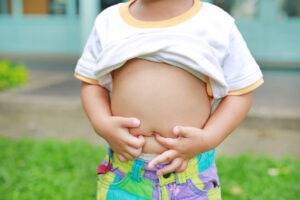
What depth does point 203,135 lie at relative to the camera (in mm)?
1664

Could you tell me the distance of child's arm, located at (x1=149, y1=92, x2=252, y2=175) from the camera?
1649 millimetres

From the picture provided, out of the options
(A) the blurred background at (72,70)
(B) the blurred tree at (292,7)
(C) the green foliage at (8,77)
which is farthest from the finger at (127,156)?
(B) the blurred tree at (292,7)

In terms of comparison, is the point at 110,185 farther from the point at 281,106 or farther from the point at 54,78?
the point at 54,78

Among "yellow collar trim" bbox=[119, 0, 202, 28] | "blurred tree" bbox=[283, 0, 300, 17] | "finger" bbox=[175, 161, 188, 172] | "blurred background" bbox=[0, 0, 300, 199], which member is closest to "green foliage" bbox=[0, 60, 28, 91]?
"blurred background" bbox=[0, 0, 300, 199]

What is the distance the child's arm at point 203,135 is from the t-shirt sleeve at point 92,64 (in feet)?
0.84

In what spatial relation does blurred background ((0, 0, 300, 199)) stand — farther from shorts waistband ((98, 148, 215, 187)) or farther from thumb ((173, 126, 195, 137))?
thumb ((173, 126, 195, 137))

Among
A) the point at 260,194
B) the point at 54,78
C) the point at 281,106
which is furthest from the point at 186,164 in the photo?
the point at 54,78

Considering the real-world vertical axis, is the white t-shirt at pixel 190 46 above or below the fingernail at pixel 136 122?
above

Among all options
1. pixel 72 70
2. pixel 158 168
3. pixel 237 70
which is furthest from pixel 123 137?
pixel 72 70

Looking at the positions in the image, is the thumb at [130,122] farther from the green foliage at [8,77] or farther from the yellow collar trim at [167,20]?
the green foliage at [8,77]

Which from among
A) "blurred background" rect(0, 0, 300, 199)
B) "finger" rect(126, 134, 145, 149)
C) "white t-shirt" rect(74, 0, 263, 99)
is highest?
"white t-shirt" rect(74, 0, 263, 99)

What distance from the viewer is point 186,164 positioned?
1708 mm

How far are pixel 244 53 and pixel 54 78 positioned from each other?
6.60 m

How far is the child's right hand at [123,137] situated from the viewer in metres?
1.66
